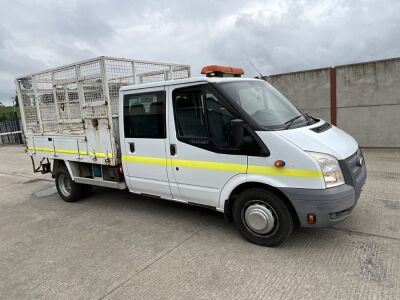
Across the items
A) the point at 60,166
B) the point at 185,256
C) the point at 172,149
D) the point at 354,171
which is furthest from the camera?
the point at 60,166

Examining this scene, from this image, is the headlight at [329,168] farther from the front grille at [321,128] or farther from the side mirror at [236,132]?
the side mirror at [236,132]

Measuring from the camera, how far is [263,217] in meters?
3.63

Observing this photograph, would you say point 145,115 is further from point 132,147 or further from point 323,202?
point 323,202

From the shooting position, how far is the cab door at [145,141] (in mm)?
4348

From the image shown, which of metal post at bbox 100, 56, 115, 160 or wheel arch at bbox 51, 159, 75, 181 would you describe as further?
wheel arch at bbox 51, 159, 75, 181

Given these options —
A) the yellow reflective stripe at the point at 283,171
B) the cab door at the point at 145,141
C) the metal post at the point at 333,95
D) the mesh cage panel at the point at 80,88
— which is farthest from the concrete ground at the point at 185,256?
the metal post at the point at 333,95

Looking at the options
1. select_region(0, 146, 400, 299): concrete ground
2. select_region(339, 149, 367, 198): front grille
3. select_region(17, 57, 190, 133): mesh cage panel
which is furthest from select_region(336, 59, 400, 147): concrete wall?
select_region(339, 149, 367, 198): front grille

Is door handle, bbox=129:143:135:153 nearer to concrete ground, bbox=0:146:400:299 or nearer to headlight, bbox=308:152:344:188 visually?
concrete ground, bbox=0:146:400:299

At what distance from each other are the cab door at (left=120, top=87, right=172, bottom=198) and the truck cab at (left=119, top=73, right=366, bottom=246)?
0.01 m

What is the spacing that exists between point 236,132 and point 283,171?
0.66m

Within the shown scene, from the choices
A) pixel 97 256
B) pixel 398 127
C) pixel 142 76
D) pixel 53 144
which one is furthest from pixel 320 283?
pixel 398 127

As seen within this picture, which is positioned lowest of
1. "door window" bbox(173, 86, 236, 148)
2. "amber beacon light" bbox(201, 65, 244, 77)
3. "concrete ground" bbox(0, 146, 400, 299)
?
"concrete ground" bbox(0, 146, 400, 299)

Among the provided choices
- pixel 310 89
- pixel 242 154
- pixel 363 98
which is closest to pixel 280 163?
pixel 242 154

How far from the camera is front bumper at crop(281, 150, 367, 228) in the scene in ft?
10.7
